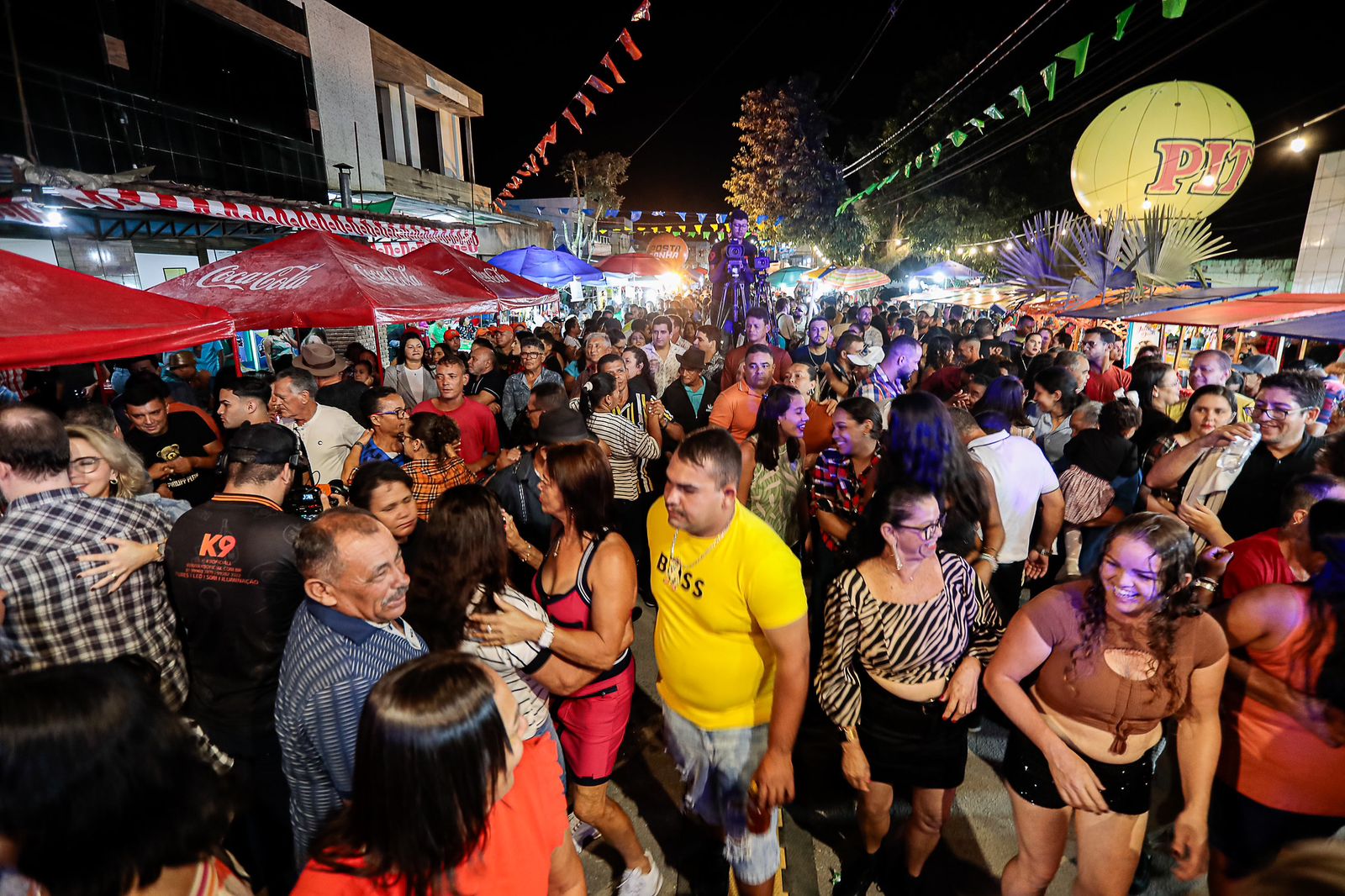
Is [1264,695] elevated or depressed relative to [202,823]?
depressed

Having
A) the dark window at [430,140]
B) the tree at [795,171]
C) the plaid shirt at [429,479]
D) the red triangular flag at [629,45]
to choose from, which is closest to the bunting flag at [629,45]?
the red triangular flag at [629,45]

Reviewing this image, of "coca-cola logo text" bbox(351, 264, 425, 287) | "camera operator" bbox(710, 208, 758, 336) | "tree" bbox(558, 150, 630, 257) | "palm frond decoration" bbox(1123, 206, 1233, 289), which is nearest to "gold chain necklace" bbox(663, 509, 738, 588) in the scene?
"coca-cola logo text" bbox(351, 264, 425, 287)

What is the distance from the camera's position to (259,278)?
18.4ft

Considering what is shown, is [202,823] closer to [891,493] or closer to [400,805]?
[400,805]

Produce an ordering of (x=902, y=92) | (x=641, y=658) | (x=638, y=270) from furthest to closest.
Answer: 1. (x=902, y=92)
2. (x=638, y=270)
3. (x=641, y=658)

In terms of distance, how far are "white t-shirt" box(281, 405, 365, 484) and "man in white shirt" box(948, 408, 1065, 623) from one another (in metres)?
4.31

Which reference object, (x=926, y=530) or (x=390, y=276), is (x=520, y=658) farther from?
(x=390, y=276)

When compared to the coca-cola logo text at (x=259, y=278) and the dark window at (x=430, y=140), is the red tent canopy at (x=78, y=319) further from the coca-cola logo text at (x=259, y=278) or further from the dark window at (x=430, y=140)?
the dark window at (x=430, y=140)

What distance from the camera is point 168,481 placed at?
181 inches

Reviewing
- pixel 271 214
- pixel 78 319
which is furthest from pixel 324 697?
pixel 271 214

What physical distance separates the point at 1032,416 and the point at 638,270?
13566 millimetres

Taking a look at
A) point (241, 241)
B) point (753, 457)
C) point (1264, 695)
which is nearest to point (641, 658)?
point (753, 457)

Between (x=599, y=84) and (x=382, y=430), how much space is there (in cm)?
1132

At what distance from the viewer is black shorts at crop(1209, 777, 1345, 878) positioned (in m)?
2.23
